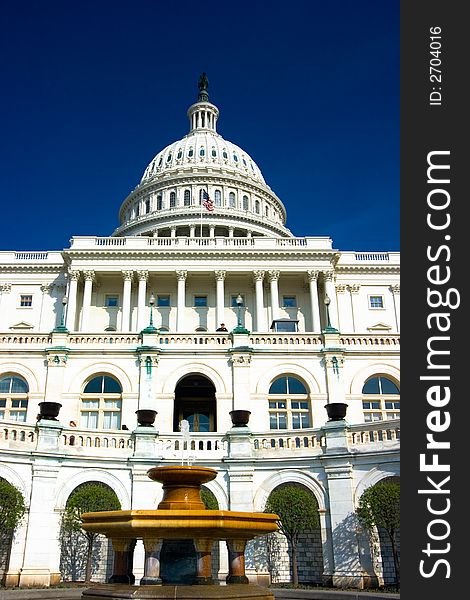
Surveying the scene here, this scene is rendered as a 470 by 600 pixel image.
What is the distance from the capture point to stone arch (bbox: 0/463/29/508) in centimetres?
2784

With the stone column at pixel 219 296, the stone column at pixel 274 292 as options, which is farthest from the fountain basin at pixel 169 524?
the stone column at pixel 274 292

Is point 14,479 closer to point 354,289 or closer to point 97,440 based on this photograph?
point 97,440

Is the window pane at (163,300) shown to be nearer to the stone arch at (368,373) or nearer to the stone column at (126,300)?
the stone column at (126,300)

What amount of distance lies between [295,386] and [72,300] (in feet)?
143

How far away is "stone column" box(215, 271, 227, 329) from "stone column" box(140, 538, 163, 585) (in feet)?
199

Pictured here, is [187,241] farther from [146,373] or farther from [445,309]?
[445,309]

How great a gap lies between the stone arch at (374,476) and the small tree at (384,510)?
0.83 meters

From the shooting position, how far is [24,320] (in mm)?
82438

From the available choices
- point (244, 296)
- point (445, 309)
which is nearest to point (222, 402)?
point (445, 309)

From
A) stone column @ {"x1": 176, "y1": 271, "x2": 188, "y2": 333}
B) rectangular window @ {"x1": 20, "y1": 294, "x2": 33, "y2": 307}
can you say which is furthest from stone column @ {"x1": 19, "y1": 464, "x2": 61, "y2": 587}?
rectangular window @ {"x1": 20, "y1": 294, "x2": 33, "y2": 307}

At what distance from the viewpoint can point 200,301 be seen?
82000 mm

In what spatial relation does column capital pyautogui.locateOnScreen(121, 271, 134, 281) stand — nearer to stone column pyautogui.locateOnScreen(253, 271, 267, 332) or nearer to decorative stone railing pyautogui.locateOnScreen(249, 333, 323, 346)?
stone column pyautogui.locateOnScreen(253, 271, 267, 332)

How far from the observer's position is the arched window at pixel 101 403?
3962 centimetres

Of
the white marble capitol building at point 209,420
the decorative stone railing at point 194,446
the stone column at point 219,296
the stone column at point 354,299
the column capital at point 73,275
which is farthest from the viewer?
the stone column at point 354,299
